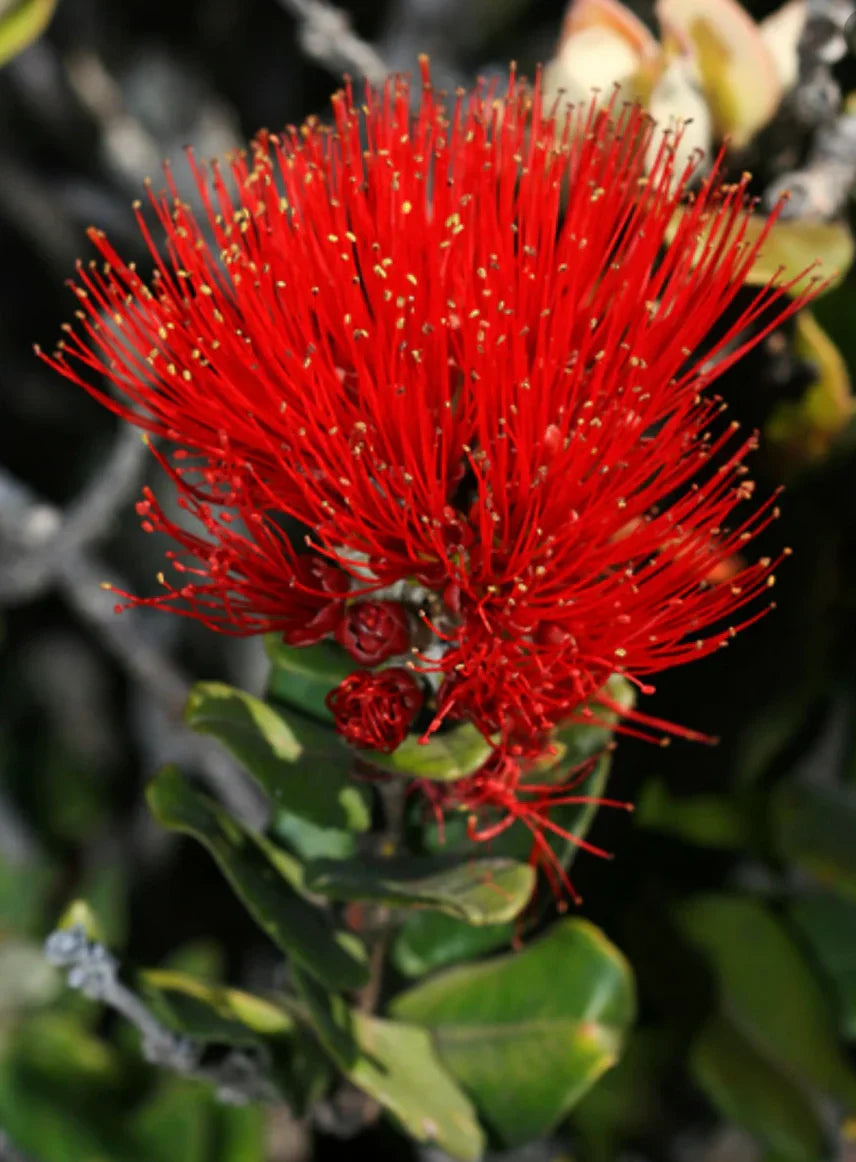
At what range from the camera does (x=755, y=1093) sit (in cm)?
92

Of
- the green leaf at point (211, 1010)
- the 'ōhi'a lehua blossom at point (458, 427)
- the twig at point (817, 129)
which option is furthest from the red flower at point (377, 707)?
the twig at point (817, 129)

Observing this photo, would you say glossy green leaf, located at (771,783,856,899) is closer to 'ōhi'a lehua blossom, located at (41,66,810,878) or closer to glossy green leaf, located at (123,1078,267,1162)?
'ōhi'a lehua blossom, located at (41,66,810,878)

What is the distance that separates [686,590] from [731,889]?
49 centimetres

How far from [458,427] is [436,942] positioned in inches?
13.6

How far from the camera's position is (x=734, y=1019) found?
96cm

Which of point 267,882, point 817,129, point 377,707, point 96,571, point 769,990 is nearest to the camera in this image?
point 377,707

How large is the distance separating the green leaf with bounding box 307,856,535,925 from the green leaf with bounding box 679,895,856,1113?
1.19 feet

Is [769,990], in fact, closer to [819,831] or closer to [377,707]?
[819,831]

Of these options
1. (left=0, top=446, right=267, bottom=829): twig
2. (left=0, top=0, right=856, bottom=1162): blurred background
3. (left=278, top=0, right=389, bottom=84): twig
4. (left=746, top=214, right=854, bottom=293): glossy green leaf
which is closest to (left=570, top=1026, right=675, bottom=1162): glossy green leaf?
(left=0, top=0, right=856, bottom=1162): blurred background

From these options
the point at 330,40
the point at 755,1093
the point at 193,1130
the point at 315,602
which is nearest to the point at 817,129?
the point at 330,40

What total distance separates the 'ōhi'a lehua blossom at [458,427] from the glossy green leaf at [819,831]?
0.37 m

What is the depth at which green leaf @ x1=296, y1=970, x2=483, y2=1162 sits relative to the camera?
0.69 m

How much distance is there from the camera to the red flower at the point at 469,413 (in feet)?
1.98

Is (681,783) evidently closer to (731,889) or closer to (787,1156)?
(731,889)
